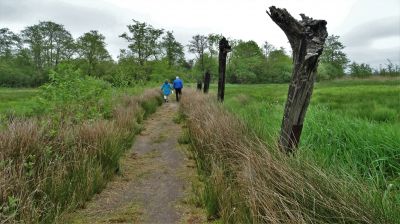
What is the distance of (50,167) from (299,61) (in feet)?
10.9

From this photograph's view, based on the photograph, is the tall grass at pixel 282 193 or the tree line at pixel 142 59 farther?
the tree line at pixel 142 59

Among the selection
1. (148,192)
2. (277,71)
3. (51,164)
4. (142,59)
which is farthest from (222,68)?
(277,71)

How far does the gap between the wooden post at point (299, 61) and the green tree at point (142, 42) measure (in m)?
45.2

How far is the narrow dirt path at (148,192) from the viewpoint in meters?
4.16

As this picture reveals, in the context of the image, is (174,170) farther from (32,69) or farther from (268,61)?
(268,61)

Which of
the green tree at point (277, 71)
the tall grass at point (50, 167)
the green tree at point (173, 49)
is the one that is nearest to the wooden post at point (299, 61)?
the tall grass at point (50, 167)

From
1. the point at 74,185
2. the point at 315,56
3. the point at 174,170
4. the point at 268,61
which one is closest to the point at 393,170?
the point at 315,56

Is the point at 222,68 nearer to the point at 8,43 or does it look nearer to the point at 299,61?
the point at 299,61

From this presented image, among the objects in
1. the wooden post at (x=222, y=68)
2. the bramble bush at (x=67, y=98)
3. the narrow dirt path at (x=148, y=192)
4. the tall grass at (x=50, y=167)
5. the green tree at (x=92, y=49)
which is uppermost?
the green tree at (x=92, y=49)

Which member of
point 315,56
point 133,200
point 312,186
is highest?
point 315,56

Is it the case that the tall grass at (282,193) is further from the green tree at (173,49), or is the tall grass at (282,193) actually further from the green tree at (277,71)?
the green tree at (277,71)

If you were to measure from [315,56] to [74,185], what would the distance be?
3.34 meters

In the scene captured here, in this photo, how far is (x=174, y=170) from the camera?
6207 mm

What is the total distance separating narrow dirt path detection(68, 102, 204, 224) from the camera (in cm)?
416
